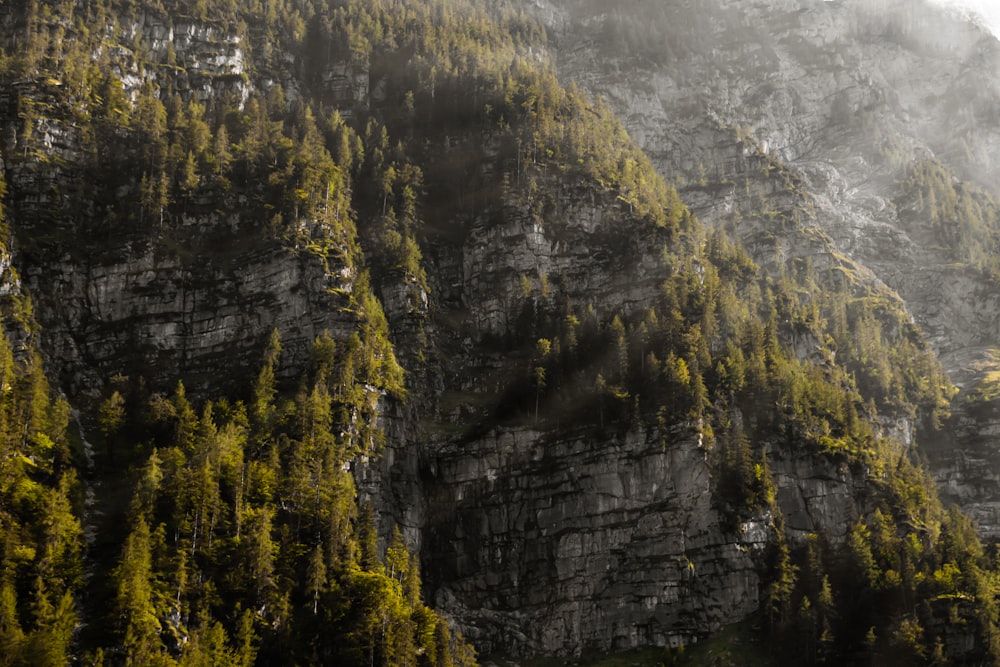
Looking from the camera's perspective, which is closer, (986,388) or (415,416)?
(415,416)

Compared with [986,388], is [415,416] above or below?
below

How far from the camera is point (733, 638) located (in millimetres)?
136125

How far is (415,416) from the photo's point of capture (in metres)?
162

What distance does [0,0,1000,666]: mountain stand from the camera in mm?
124438

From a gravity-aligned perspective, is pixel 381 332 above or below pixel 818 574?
above

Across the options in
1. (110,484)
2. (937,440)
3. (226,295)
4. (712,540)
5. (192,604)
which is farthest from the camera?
(937,440)

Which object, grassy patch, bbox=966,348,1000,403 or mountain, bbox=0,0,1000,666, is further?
grassy patch, bbox=966,348,1000,403

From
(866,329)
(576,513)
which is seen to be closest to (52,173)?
(576,513)

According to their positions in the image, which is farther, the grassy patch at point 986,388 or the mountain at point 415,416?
the grassy patch at point 986,388

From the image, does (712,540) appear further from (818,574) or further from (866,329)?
(866,329)

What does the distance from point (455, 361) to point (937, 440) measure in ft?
291

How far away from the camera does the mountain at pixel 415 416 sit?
4899 inches

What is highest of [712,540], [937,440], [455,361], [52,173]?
[52,173]

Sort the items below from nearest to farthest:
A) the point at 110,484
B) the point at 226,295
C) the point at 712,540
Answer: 1. the point at 110,484
2. the point at 712,540
3. the point at 226,295
